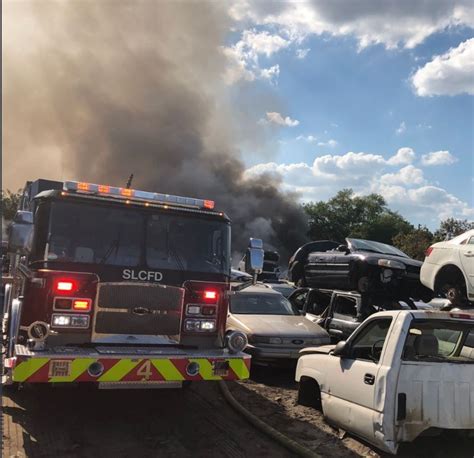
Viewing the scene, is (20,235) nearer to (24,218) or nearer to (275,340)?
(24,218)

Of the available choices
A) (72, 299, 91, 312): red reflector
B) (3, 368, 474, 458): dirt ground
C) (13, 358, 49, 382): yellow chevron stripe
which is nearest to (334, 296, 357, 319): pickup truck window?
(3, 368, 474, 458): dirt ground

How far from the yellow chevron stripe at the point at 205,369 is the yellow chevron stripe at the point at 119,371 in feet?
2.06

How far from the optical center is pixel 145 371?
17.0 ft

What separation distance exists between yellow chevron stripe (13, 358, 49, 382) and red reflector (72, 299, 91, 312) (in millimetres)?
645

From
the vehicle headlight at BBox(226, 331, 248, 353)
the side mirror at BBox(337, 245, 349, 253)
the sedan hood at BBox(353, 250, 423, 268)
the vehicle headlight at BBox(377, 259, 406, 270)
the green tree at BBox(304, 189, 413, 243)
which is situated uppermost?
the green tree at BBox(304, 189, 413, 243)

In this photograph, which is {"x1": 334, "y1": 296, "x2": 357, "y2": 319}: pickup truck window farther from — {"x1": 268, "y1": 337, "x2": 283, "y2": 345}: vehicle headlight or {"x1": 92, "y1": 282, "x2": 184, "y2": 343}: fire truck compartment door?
{"x1": 92, "y1": 282, "x2": 184, "y2": 343}: fire truck compartment door

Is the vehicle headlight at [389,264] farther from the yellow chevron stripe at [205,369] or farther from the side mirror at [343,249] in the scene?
the yellow chevron stripe at [205,369]

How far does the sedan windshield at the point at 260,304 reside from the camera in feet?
31.9

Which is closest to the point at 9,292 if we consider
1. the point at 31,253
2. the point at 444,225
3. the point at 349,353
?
the point at 31,253

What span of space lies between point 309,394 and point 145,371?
223 cm

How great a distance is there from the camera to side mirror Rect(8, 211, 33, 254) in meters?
4.98

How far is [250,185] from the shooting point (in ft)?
163

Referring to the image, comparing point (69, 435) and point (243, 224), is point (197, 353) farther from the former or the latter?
point (243, 224)

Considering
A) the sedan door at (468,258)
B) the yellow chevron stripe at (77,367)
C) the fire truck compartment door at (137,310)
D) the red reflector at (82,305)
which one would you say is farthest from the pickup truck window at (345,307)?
the yellow chevron stripe at (77,367)
